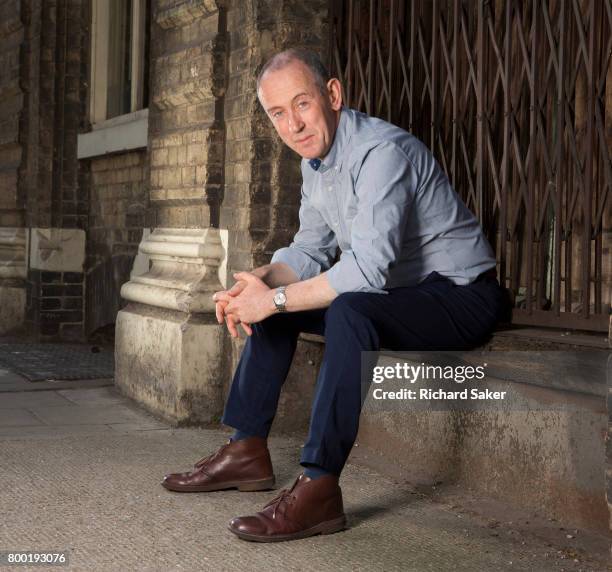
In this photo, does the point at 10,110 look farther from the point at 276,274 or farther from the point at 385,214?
the point at 385,214

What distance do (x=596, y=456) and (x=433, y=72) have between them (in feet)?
6.00

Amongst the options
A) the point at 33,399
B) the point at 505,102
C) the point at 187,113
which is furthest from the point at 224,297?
the point at 33,399

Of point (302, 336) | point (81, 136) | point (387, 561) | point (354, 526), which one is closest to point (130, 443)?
point (302, 336)

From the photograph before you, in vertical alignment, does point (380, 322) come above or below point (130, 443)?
above

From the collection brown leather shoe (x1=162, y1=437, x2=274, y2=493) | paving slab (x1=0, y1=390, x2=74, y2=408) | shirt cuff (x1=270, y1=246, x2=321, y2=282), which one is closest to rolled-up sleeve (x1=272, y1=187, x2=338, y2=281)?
shirt cuff (x1=270, y1=246, x2=321, y2=282)

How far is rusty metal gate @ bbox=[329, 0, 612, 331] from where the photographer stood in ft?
11.6

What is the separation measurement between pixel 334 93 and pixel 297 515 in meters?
1.33

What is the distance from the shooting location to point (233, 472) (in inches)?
134

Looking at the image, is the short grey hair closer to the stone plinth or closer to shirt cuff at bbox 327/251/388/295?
shirt cuff at bbox 327/251/388/295

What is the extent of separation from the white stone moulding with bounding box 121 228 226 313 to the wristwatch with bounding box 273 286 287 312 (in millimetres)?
1617

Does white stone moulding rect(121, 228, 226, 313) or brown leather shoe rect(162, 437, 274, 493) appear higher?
white stone moulding rect(121, 228, 226, 313)

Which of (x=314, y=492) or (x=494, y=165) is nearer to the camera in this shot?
(x=314, y=492)

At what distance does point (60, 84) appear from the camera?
315 inches

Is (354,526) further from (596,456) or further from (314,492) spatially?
(596,456)
